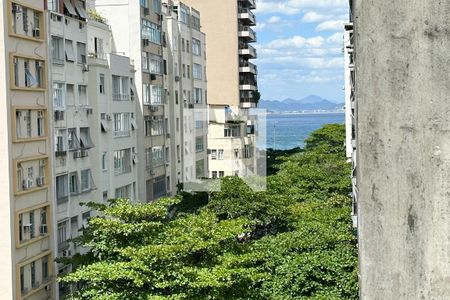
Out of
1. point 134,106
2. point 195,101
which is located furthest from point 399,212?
point 195,101

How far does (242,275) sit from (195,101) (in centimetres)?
2231

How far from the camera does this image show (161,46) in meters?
32.9

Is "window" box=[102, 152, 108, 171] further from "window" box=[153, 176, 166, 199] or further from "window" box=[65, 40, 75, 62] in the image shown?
"window" box=[153, 176, 166, 199]

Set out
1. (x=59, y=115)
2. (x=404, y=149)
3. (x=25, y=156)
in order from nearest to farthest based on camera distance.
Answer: (x=404, y=149)
(x=25, y=156)
(x=59, y=115)

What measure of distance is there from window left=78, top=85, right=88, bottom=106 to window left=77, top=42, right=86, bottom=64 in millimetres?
842

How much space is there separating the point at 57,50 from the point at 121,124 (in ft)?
20.5

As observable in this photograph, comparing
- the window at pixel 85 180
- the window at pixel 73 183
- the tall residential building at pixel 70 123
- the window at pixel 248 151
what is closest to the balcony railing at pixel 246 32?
the window at pixel 248 151

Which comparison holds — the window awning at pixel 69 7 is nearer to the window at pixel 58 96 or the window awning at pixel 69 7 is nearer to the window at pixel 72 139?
the window at pixel 58 96

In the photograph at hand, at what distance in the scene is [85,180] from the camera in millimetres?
23891

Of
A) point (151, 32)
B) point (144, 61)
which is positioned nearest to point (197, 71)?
point (151, 32)

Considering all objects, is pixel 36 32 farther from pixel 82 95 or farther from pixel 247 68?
pixel 247 68

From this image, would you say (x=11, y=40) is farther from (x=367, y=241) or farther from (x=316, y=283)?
(x=367, y=241)

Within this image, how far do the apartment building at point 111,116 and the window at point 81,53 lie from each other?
88 cm

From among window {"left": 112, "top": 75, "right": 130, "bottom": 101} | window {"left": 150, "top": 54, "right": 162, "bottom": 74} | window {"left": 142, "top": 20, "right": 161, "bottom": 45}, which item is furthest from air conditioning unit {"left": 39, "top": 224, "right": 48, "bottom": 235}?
window {"left": 150, "top": 54, "right": 162, "bottom": 74}
